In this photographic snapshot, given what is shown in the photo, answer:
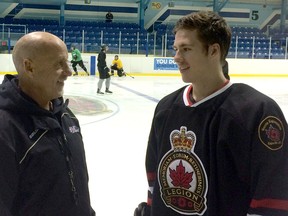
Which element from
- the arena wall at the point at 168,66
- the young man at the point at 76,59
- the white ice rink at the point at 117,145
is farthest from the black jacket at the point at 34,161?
the arena wall at the point at 168,66

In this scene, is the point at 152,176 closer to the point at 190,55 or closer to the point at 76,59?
the point at 190,55

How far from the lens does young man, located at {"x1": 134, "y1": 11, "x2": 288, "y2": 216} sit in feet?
4.83

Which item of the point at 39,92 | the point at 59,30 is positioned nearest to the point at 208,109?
the point at 39,92

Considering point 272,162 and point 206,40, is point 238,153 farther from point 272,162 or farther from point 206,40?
point 206,40

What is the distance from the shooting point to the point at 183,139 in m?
1.66

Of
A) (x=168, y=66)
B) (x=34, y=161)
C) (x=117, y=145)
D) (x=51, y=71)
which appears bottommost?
(x=117, y=145)

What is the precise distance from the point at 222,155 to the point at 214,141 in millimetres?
63

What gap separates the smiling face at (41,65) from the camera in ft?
5.37

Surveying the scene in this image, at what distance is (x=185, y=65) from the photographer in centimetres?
170

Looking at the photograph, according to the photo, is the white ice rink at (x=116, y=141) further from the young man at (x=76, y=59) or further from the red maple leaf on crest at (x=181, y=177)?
the young man at (x=76, y=59)

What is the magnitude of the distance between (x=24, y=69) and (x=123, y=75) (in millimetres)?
16022

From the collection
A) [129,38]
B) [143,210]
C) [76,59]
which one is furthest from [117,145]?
[129,38]

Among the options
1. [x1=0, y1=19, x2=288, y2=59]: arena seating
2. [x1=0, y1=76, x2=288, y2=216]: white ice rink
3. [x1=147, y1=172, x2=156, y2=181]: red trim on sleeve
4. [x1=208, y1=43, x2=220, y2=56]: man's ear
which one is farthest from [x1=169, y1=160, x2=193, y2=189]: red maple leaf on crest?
[x1=0, y1=19, x2=288, y2=59]: arena seating

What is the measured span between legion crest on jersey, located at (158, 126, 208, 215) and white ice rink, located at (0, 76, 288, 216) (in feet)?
5.81
